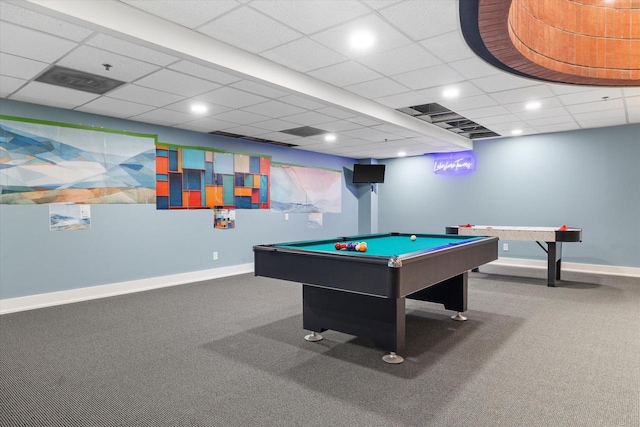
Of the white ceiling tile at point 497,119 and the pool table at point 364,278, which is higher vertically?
the white ceiling tile at point 497,119

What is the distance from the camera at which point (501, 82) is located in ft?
13.6

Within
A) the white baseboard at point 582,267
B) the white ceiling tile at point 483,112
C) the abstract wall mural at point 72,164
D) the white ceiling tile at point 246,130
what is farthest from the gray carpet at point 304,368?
the white ceiling tile at point 246,130

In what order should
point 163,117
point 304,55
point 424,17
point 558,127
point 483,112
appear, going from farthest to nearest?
point 558,127 → point 483,112 → point 163,117 → point 304,55 → point 424,17

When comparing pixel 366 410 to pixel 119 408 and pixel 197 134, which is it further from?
pixel 197 134

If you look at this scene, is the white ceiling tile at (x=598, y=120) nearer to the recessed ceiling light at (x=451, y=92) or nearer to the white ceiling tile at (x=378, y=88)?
the recessed ceiling light at (x=451, y=92)

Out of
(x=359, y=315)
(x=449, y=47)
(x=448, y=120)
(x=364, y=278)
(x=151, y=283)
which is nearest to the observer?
(x=364, y=278)

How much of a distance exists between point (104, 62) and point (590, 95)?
544 centimetres

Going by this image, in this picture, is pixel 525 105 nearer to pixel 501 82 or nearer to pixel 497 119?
pixel 497 119

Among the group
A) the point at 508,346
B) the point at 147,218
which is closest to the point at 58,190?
the point at 147,218

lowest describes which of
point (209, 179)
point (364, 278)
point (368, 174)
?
point (364, 278)

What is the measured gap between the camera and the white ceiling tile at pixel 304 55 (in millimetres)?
3230

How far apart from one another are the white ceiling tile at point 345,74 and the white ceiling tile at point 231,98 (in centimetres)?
81

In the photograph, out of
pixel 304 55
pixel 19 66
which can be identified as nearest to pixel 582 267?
pixel 304 55

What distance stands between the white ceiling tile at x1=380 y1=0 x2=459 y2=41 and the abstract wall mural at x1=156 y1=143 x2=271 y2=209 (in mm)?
4258
